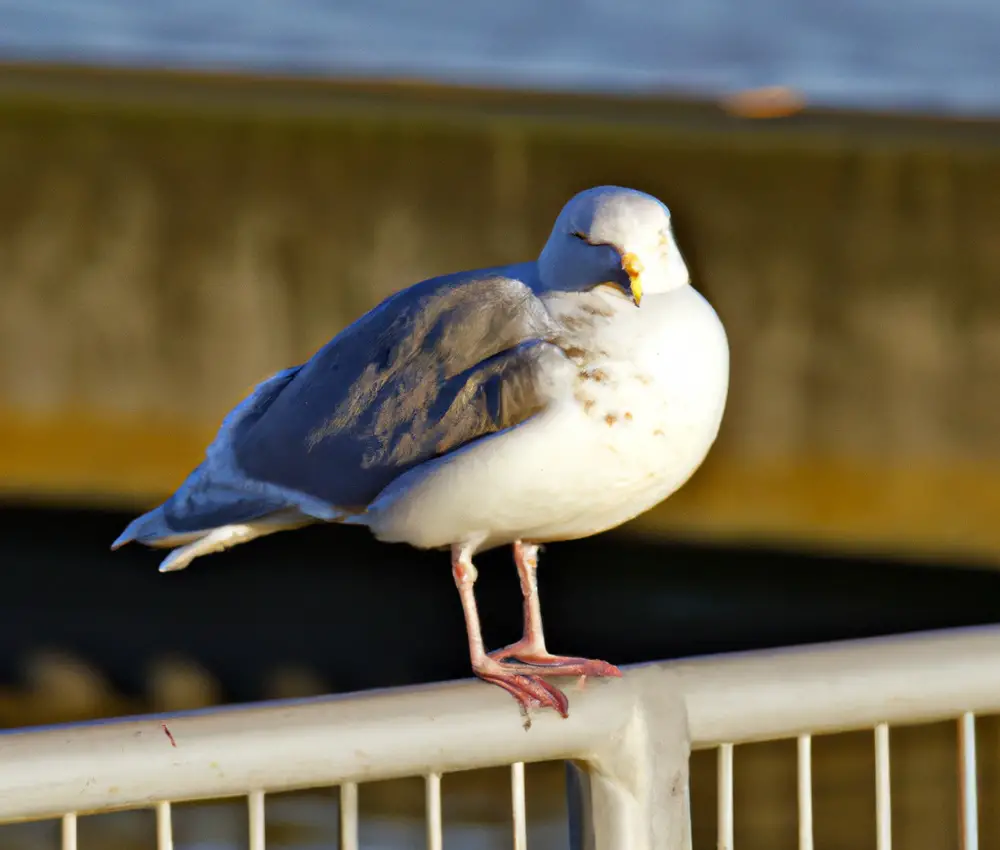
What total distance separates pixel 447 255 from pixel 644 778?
11.2ft

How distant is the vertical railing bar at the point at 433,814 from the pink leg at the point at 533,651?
29cm

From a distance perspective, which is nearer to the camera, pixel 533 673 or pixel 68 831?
pixel 68 831

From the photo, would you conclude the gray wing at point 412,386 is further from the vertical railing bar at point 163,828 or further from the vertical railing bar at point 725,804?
the vertical railing bar at point 163,828

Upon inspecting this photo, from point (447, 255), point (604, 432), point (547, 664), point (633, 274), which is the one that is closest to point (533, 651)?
point (547, 664)

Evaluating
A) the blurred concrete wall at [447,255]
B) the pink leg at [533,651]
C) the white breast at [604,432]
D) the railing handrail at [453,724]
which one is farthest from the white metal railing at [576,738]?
the blurred concrete wall at [447,255]

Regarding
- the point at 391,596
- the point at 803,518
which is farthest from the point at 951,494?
the point at 391,596

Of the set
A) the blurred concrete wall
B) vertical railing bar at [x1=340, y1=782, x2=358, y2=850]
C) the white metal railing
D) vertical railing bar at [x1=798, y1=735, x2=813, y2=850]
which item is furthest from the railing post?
the blurred concrete wall

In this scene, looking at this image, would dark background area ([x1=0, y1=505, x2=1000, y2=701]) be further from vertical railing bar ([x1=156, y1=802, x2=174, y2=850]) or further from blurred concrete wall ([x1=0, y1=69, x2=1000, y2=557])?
vertical railing bar ([x1=156, y1=802, x2=174, y2=850])

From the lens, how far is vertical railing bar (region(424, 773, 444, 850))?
1.33 meters

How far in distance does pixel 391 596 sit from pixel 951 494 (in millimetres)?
1826

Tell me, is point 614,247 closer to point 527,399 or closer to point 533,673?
point 527,399

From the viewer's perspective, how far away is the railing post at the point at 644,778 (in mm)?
1405

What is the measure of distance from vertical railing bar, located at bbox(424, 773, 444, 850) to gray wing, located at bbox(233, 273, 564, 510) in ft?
1.69

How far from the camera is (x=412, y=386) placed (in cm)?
184
